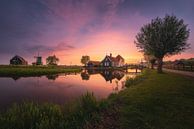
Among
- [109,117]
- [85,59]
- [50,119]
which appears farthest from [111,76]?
[85,59]

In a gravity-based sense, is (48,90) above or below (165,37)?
below

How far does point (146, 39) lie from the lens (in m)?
30.1

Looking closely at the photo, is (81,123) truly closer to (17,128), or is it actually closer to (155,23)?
(17,128)

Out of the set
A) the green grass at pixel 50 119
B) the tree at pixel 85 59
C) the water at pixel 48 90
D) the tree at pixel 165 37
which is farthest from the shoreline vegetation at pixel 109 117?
the tree at pixel 85 59

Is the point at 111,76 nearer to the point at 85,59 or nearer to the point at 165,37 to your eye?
the point at 165,37

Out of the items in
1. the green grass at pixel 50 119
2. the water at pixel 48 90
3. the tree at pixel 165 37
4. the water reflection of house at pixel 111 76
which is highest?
the tree at pixel 165 37

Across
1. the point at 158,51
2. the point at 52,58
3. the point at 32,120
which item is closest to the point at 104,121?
the point at 32,120

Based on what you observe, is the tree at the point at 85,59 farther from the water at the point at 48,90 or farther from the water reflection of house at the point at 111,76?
the water at the point at 48,90

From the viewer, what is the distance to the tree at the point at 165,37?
1072 inches

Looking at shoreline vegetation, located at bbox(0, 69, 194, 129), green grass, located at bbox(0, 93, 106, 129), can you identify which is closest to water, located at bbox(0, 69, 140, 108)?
green grass, located at bbox(0, 93, 106, 129)

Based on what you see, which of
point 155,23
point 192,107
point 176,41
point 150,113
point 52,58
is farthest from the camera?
point 52,58

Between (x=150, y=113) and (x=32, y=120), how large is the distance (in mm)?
6272

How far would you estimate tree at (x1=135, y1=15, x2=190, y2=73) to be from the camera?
2722 centimetres

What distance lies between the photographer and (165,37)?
27672 mm
